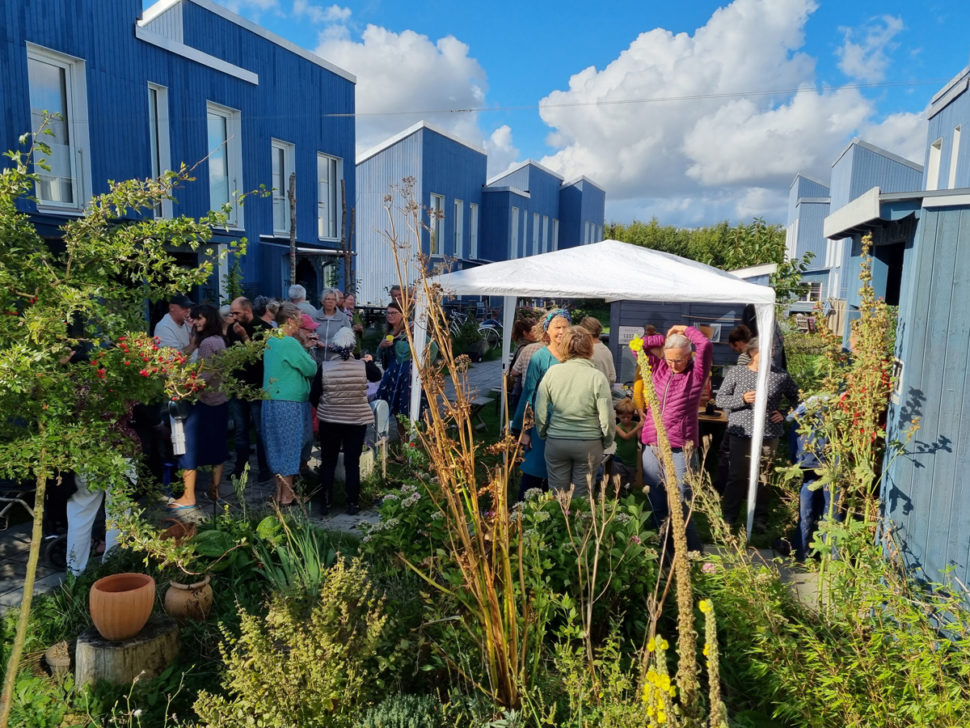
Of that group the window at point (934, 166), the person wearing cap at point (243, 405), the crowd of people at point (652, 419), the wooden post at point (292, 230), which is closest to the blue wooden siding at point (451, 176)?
the wooden post at point (292, 230)

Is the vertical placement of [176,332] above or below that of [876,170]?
below

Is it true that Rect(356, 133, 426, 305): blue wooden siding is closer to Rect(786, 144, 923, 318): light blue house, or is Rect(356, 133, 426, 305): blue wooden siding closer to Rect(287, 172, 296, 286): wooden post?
Rect(287, 172, 296, 286): wooden post

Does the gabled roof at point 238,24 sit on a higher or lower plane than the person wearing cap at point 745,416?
higher

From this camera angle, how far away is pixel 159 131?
426 inches

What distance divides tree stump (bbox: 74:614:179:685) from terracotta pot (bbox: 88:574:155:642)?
0.06 m

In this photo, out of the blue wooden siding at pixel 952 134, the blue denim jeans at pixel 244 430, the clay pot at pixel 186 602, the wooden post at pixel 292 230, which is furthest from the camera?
the wooden post at pixel 292 230

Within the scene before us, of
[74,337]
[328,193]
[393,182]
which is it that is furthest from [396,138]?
[74,337]

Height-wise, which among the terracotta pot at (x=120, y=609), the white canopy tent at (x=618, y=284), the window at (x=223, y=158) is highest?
the window at (x=223, y=158)

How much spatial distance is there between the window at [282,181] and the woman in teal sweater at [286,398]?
9125 mm

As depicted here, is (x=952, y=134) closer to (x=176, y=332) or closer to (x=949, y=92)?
(x=949, y=92)

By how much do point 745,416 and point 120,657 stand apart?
480 centimetres

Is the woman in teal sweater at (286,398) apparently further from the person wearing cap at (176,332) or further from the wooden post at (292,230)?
the wooden post at (292,230)

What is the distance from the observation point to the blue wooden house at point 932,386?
3.60 meters

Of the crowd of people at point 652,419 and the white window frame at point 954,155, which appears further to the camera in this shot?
the white window frame at point 954,155
